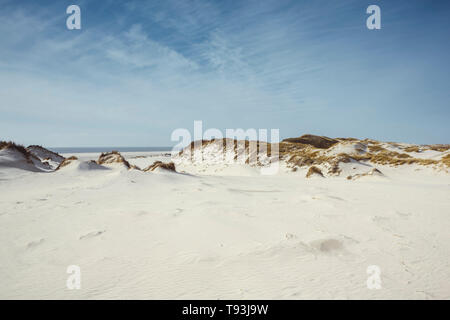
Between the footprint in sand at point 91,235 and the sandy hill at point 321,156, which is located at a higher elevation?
the sandy hill at point 321,156

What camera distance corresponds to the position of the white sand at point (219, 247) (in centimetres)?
344

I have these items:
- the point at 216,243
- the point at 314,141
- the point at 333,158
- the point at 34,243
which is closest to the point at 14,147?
the point at 34,243

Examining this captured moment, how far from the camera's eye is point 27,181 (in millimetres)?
10891

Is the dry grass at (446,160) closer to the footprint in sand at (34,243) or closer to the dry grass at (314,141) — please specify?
the footprint in sand at (34,243)

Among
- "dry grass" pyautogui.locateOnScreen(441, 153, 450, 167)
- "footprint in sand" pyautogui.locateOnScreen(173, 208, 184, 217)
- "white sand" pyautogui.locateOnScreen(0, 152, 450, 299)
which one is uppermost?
"dry grass" pyautogui.locateOnScreen(441, 153, 450, 167)

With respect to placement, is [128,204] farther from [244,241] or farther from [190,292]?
[190,292]

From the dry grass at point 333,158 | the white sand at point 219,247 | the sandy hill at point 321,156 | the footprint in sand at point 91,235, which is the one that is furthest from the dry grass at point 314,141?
the footprint in sand at point 91,235

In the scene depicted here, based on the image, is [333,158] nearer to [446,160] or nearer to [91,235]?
[446,160]

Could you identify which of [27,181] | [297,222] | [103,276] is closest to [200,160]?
[27,181]

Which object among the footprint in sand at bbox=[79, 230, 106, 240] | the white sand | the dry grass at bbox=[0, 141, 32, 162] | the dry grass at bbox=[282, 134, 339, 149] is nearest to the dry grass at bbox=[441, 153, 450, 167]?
the white sand

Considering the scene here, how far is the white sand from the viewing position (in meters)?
3.44

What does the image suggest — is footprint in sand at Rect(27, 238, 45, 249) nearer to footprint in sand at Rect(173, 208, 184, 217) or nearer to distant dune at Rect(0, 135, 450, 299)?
distant dune at Rect(0, 135, 450, 299)

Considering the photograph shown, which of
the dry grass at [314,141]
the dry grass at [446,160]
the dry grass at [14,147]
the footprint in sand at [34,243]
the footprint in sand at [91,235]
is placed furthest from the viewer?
the dry grass at [314,141]
